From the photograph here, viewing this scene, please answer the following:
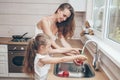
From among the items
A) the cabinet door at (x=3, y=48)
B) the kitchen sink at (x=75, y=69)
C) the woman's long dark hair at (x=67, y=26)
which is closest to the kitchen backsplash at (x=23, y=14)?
the cabinet door at (x=3, y=48)

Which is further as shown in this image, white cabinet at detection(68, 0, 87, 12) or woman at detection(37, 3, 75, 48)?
white cabinet at detection(68, 0, 87, 12)

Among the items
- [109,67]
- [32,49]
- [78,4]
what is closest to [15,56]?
[78,4]

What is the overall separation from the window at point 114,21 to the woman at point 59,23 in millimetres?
450

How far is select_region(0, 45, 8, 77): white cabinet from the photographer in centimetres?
314

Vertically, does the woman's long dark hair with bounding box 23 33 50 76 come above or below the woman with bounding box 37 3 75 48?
below

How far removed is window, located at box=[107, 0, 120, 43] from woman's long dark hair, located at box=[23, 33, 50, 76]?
2.40ft

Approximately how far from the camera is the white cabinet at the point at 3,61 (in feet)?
10.3

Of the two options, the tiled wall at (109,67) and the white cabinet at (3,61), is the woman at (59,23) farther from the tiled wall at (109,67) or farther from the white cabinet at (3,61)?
the white cabinet at (3,61)

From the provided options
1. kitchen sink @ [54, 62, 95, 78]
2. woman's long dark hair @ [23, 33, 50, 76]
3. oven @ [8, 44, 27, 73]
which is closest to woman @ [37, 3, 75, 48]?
kitchen sink @ [54, 62, 95, 78]

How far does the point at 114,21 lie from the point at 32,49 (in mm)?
950

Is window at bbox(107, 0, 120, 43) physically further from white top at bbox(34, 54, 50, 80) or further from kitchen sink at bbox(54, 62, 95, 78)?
white top at bbox(34, 54, 50, 80)

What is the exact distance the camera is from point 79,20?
3.57m

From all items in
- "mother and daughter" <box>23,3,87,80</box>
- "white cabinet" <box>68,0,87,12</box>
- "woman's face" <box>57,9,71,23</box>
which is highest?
"white cabinet" <box>68,0,87,12</box>

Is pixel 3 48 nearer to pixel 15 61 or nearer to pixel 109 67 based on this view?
pixel 15 61
